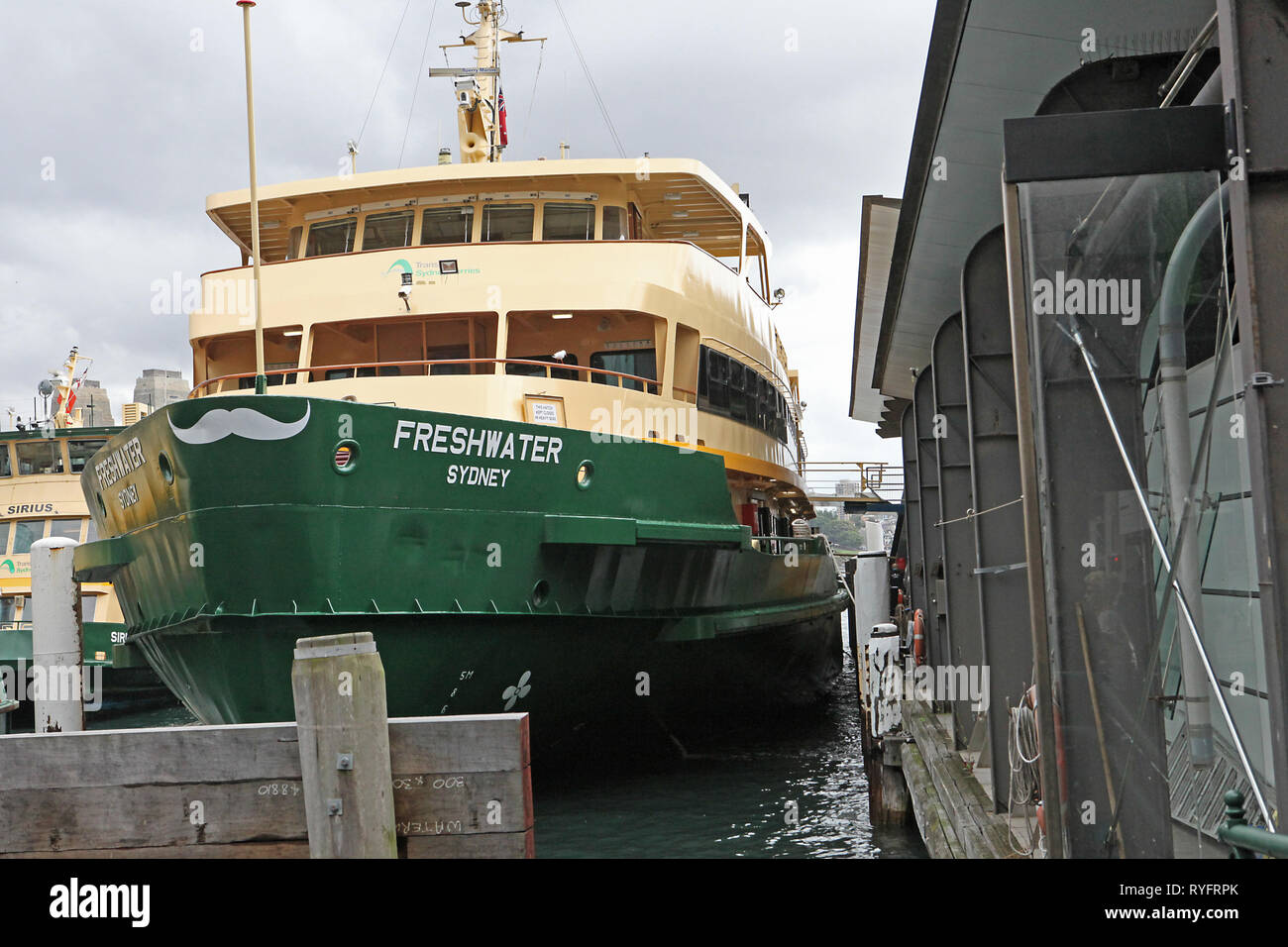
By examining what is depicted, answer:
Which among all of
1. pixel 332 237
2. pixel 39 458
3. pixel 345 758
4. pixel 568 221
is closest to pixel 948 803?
pixel 345 758

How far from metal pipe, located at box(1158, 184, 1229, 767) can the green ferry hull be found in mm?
5548

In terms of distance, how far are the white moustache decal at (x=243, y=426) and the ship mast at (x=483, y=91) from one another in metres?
8.14

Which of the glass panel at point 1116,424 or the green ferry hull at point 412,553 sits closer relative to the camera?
the glass panel at point 1116,424

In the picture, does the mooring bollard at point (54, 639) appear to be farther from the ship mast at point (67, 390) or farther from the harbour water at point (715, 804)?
the ship mast at point (67, 390)

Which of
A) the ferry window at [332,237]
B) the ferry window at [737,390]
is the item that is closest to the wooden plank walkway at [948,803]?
the ferry window at [737,390]

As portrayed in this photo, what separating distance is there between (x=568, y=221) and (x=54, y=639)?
6.69m

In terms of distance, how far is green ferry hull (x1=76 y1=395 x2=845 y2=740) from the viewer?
809cm

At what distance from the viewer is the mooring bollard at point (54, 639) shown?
11.3 m

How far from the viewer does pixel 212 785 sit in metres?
4.46

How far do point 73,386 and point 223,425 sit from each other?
71.9 ft

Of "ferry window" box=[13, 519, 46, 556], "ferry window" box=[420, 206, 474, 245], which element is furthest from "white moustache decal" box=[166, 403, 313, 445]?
"ferry window" box=[13, 519, 46, 556]

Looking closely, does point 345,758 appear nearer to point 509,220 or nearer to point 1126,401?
point 1126,401

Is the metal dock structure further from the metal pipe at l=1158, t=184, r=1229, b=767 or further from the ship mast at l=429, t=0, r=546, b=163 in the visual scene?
the ship mast at l=429, t=0, r=546, b=163
